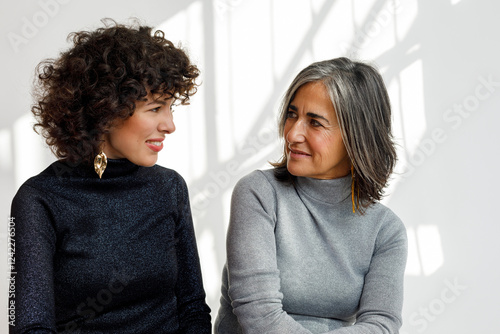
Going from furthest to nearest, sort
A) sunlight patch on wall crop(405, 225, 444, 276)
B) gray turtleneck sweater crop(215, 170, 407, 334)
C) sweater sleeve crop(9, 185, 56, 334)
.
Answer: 1. sunlight patch on wall crop(405, 225, 444, 276)
2. gray turtleneck sweater crop(215, 170, 407, 334)
3. sweater sleeve crop(9, 185, 56, 334)

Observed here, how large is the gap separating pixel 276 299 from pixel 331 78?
60 centimetres

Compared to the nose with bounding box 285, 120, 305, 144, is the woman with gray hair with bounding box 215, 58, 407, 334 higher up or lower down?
lower down

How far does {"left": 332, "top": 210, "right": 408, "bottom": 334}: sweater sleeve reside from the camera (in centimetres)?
150

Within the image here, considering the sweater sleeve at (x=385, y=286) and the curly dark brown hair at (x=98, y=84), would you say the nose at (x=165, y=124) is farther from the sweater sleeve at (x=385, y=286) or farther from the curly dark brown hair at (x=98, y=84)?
the sweater sleeve at (x=385, y=286)

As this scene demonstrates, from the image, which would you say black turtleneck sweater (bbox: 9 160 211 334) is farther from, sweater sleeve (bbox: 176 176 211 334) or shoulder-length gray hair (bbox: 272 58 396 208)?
shoulder-length gray hair (bbox: 272 58 396 208)

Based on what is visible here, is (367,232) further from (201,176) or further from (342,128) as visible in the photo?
(201,176)

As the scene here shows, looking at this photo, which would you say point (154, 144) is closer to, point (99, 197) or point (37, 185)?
point (99, 197)

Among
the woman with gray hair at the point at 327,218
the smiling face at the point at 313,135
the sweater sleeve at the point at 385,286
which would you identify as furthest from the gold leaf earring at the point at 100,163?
the sweater sleeve at the point at 385,286

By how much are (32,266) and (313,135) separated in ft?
2.59

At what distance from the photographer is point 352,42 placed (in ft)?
8.50

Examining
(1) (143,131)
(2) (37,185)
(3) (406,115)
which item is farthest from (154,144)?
(3) (406,115)

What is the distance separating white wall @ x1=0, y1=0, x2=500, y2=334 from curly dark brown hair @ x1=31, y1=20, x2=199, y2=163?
0.94 m

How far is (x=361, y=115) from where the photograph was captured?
61.5 inches

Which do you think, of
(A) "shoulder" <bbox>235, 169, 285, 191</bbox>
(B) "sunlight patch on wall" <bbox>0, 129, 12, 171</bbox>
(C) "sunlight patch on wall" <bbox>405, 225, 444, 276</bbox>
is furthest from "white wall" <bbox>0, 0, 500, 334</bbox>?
(A) "shoulder" <bbox>235, 169, 285, 191</bbox>
